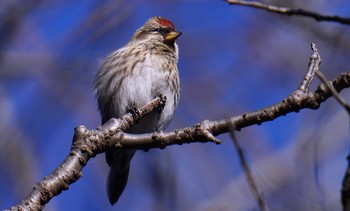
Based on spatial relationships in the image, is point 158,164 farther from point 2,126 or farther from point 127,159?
point 2,126

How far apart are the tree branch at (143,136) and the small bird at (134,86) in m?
1.58

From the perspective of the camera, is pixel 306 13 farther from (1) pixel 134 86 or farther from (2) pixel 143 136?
(1) pixel 134 86

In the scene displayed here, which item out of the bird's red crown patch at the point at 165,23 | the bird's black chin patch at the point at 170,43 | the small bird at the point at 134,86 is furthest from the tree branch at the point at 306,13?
the bird's red crown patch at the point at 165,23

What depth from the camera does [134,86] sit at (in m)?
4.80

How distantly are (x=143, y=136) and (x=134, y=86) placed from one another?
6.14ft

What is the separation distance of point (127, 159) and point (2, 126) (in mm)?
1539

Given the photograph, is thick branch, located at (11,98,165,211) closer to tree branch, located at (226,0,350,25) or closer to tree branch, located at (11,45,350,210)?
tree branch, located at (11,45,350,210)

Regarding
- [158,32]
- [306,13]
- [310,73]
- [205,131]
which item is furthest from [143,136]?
[158,32]

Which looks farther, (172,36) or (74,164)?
(172,36)

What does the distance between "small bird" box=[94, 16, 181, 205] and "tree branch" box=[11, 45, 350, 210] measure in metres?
1.58

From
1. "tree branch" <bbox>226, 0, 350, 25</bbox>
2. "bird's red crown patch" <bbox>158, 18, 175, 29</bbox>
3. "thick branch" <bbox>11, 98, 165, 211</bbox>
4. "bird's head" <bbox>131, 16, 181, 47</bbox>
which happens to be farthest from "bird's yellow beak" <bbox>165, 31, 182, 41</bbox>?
"tree branch" <bbox>226, 0, 350, 25</bbox>

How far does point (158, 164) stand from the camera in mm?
2547

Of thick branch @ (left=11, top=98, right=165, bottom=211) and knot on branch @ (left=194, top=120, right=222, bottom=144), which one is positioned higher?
thick branch @ (left=11, top=98, right=165, bottom=211)

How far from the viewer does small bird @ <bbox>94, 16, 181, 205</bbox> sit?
15.7 feet
